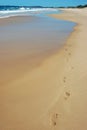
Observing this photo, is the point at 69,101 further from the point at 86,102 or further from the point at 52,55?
the point at 52,55

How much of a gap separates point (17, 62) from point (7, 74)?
86 cm

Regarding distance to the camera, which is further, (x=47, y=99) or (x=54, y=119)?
(x=47, y=99)

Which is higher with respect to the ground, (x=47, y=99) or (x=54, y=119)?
(x=47, y=99)

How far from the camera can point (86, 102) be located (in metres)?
3.29

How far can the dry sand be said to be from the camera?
277 centimetres

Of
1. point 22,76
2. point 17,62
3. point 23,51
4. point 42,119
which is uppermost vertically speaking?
point 23,51

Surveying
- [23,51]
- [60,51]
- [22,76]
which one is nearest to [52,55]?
[60,51]

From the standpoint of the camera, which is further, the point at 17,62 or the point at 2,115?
the point at 17,62

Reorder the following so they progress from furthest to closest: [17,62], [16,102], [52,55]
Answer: [52,55] < [17,62] < [16,102]

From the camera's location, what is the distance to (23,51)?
6.43 meters

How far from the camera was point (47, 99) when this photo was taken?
11.1ft

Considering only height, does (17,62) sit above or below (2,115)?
above

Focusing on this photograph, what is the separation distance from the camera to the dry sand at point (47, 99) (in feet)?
9.10

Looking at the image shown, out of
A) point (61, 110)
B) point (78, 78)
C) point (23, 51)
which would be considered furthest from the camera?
point (23, 51)
